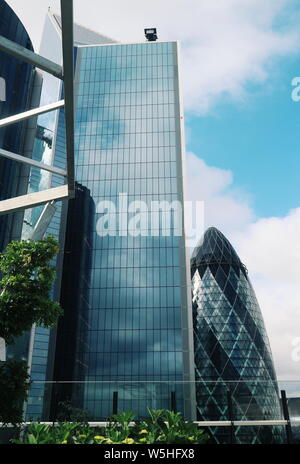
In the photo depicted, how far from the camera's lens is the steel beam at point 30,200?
36.8 ft

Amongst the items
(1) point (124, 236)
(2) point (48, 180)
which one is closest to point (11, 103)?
(2) point (48, 180)

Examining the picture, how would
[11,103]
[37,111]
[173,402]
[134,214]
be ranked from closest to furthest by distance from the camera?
1. [37,111]
2. [173,402]
3. [11,103]
4. [134,214]

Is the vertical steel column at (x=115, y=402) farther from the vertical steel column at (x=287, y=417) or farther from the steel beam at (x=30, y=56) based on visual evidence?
the steel beam at (x=30, y=56)

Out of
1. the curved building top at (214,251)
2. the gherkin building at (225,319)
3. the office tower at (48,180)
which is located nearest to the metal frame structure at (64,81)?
the office tower at (48,180)

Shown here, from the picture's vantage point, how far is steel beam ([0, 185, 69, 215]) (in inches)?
441

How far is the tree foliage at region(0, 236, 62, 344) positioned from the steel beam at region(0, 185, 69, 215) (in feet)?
3.33

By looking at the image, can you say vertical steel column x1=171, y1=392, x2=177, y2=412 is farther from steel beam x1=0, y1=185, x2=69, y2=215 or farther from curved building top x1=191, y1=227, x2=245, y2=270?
curved building top x1=191, y1=227, x2=245, y2=270

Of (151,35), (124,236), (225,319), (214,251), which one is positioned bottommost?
(225,319)

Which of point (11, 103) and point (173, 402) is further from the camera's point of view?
point (11, 103)

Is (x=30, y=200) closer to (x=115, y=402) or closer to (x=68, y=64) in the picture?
(x=68, y=64)

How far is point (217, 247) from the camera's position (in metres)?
107

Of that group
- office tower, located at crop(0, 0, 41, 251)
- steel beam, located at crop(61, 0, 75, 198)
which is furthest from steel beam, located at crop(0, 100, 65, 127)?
office tower, located at crop(0, 0, 41, 251)

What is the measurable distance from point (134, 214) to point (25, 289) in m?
56.7

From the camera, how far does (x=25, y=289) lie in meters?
10.5
